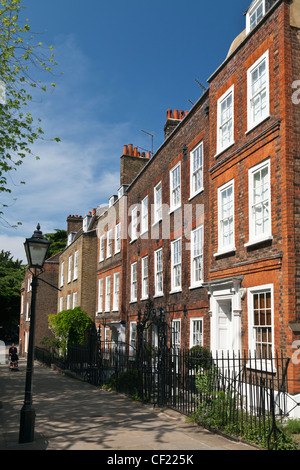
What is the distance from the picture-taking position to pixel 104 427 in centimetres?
1009

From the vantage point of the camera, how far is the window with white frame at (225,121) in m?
13.9

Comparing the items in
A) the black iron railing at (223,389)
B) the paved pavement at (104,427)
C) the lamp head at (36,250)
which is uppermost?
the lamp head at (36,250)

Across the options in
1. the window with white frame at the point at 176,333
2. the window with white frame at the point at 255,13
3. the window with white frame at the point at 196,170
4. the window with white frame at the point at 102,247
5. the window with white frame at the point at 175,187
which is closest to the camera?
the window with white frame at the point at 255,13

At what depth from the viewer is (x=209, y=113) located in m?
15.6

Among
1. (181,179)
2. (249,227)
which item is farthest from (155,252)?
(249,227)

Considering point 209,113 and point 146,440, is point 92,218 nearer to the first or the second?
Answer: point 209,113

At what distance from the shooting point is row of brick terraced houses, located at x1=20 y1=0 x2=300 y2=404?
35.2 feet

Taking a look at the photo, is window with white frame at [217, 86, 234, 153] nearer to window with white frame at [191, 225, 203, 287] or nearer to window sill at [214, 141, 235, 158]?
window sill at [214, 141, 235, 158]

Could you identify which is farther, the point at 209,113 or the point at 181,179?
the point at 181,179

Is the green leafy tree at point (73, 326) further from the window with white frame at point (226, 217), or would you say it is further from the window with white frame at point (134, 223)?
the window with white frame at point (226, 217)

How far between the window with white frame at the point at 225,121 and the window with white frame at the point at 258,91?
41.8 inches

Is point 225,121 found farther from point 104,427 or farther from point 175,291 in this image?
point 104,427

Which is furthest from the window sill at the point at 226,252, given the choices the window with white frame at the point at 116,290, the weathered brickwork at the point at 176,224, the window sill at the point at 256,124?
the window with white frame at the point at 116,290

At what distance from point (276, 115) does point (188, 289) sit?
7.42m
